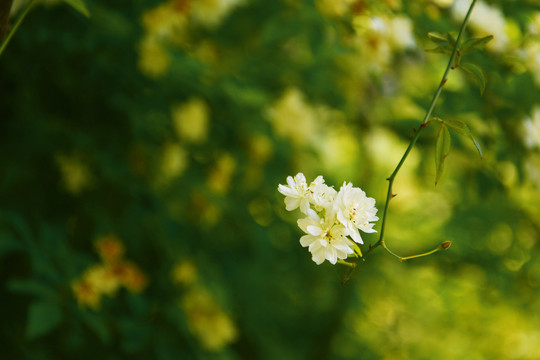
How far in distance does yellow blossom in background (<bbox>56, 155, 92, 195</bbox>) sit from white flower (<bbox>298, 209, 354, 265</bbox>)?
3.43 ft

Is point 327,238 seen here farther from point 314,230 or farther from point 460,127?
point 460,127

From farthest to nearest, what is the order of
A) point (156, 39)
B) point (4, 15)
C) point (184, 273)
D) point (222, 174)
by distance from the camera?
point (222, 174)
point (184, 273)
point (156, 39)
point (4, 15)

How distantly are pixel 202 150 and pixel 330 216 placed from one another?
1.25 meters

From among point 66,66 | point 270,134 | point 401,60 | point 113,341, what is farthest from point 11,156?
point 401,60

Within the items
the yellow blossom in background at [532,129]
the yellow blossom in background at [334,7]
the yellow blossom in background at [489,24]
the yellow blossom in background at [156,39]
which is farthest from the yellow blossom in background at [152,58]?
the yellow blossom in background at [532,129]

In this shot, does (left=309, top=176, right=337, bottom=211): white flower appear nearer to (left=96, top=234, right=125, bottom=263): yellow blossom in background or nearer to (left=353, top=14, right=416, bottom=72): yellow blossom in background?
(left=353, top=14, right=416, bottom=72): yellow blossom in background

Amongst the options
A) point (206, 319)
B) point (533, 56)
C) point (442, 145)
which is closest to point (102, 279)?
point (206, 319)

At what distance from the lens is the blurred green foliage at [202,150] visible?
111 centimetres

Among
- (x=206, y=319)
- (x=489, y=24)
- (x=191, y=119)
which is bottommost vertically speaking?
(x=206, y=319)

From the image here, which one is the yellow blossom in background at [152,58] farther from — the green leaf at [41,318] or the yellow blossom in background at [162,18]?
the green leaf at [41,318]

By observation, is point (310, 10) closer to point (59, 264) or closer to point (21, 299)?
point (59, 264)

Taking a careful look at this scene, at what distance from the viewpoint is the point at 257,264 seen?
→ 6.26 feet

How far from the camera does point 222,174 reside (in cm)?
165

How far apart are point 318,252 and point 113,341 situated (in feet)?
3.38
